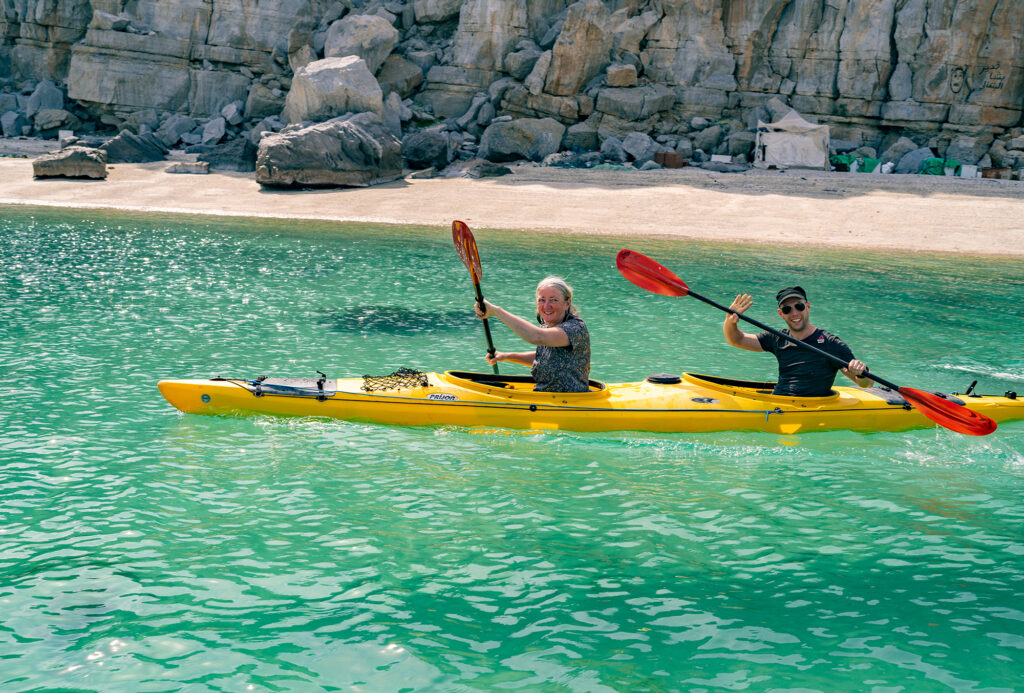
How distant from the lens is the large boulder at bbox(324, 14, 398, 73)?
33531 millimetres

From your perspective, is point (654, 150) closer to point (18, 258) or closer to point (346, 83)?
point (346, 83)

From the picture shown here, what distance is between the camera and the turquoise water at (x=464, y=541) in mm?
3721

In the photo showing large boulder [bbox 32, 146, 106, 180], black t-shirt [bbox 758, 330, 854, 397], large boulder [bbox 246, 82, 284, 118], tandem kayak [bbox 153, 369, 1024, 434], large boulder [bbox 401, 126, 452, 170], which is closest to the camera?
tandem kayak [bbox 153, 369, 1024, 434]

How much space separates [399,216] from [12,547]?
20427mm

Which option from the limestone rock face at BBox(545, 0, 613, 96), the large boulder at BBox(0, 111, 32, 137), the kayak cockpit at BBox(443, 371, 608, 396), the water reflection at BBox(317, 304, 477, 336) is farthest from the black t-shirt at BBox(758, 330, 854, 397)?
the large boulder at BBox(0, 111, 32, 137)

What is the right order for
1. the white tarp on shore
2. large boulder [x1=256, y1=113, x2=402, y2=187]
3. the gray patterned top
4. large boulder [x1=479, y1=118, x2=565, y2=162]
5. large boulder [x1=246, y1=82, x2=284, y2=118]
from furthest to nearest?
large boulder [x1=246, y1=82, x2=284, y2=118] → large boulder [x1=479, y1=118, x2=565, y2=162] → the white tarp on shore → large boulder [x1=256, y1=113, x2=402, y2=187] → the gray patterned top

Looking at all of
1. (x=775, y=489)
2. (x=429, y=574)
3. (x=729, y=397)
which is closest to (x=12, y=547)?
(x=429, y=574)

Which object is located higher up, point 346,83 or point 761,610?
point 346,83

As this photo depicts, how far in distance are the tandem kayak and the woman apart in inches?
5.1

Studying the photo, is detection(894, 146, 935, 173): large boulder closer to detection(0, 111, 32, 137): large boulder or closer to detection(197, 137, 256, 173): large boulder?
detection(197, 137, 256, 173): large boulder

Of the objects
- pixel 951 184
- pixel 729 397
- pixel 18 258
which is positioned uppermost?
pixel 951 184

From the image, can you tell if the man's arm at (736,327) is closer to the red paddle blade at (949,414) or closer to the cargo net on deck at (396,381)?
the red paddle blade at (949,414)

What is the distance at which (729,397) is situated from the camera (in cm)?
721

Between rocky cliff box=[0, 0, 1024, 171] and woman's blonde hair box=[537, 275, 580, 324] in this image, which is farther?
rocky cliff box=[0, 0, 1024, 171]
